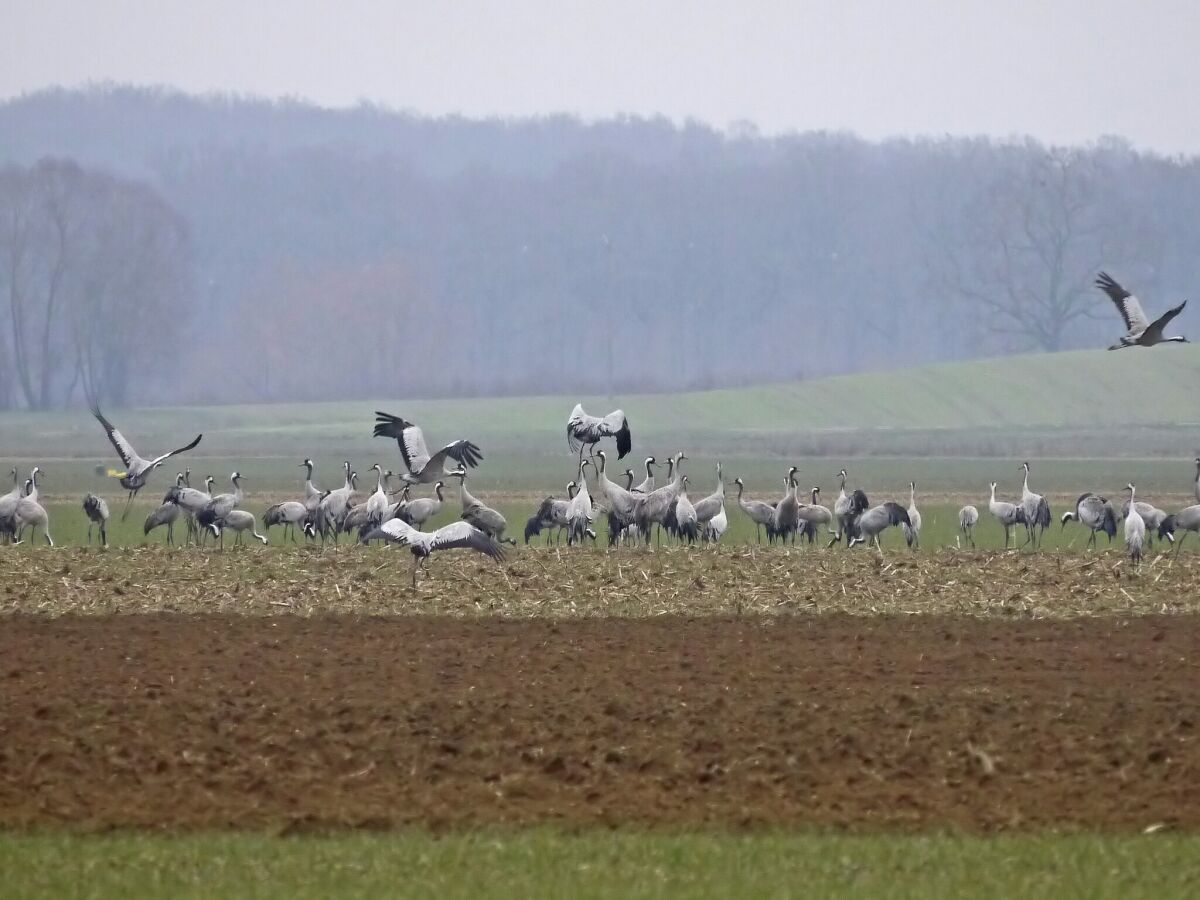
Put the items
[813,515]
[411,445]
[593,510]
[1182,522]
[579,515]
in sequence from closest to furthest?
[411,445]
[1182,522]
[579,515]
[593,510]
[813,515]

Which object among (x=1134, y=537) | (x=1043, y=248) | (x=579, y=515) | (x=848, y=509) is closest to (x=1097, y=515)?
(x=848, y=509)

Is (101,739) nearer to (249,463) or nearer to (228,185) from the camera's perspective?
(249,463)

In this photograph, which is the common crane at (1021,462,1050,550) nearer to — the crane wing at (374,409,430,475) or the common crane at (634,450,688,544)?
the common crane at (634,450,688,544)

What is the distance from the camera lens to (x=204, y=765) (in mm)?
12688

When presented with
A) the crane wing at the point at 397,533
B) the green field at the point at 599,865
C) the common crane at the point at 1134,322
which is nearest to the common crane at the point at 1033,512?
the common crane at the point at 1134,322

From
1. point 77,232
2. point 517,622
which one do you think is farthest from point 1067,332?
point 517,622

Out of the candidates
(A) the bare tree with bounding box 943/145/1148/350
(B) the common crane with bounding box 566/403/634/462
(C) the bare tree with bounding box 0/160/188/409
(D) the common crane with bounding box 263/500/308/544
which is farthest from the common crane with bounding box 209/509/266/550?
(A) the bare tree with bounding box 943/145/1148/350

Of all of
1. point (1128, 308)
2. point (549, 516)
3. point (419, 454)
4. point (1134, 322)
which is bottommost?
point (549, 516)

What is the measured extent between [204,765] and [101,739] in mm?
876

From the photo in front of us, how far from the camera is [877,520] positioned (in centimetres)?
3077

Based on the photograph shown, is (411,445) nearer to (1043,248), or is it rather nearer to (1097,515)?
(1097,515)

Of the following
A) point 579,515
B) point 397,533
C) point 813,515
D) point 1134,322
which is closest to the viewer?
point 397,533

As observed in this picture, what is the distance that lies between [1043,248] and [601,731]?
116m

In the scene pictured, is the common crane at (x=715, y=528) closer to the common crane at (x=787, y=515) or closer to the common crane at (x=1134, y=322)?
the common crane at (x=787, y=515)
